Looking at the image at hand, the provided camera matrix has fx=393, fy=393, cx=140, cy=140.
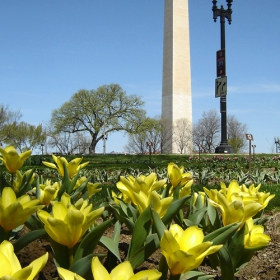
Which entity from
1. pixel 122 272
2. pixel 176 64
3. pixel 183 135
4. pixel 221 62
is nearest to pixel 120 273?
pixel 122 272

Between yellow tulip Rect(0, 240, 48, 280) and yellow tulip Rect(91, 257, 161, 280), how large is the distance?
85 millimetres

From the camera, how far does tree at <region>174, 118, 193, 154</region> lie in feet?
112

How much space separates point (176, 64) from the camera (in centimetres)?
3102

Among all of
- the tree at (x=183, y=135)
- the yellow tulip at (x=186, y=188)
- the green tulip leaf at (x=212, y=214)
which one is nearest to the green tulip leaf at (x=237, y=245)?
the green tulip leaf at (x=212, y=214)

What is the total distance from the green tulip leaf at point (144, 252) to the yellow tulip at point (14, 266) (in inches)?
12.0

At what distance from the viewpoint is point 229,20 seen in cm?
2284

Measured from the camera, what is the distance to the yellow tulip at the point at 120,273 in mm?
645

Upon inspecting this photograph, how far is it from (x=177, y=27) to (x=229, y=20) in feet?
26.7

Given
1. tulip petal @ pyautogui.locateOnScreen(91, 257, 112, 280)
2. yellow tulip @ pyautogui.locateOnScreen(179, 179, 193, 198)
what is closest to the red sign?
yellow tulip @ pyautogui.locateOnScreen(179, 179, 193, 198)

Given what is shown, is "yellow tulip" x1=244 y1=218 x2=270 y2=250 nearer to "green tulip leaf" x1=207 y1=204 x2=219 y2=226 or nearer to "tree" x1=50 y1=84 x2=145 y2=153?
"green tulip leaf" x1=207 y1=204 x2=219 y2=226

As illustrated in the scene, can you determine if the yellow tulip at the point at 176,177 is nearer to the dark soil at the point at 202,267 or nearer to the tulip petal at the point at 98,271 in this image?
the dark soil at the point at 202,267

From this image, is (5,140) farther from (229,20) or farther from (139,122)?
(229,20)

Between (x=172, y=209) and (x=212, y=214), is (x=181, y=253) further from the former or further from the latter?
(x=212, y=214)

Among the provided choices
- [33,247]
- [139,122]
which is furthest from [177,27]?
[33,247]
